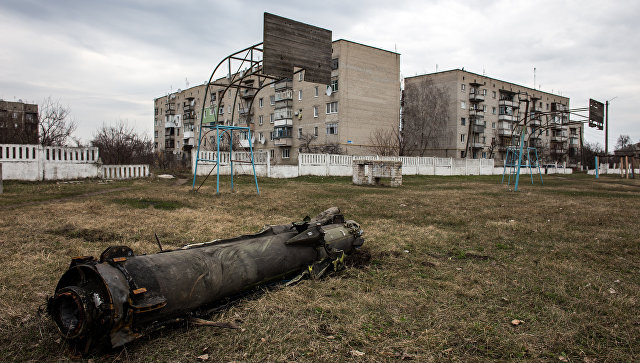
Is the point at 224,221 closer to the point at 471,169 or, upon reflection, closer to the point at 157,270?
the point at 157,270

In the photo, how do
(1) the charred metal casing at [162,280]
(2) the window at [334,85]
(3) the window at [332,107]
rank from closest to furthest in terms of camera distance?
(1) the charred metal casing at [162,280]
(2) the window at [334,85]
(3) the window at [332,107]

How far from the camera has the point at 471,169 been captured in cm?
3350

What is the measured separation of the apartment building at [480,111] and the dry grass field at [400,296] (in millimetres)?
41481

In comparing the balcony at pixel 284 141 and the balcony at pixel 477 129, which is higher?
the balcony at pixel 477 129

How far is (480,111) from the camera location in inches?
2067

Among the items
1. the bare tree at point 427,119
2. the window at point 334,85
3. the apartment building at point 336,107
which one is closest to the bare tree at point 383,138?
the apartment building at point 336,107

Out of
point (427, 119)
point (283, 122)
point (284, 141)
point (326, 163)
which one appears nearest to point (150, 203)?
point (326, 163)

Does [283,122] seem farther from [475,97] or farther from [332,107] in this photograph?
[475,97]

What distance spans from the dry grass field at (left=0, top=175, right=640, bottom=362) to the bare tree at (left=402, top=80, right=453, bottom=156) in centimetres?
4426

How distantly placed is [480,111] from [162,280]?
56.3m

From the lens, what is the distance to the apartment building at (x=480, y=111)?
49.0 m

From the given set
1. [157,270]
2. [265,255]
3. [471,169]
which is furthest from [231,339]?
[471,169]

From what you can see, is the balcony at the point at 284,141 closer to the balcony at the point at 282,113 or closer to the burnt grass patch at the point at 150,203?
the balcony at the point at 282,113

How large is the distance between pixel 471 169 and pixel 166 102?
190ft
